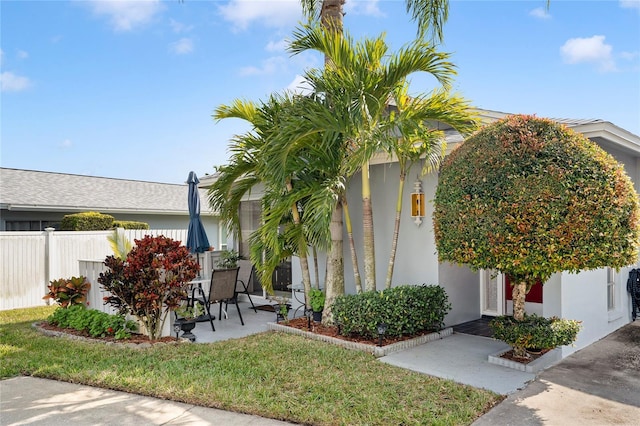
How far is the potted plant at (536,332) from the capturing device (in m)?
5.44

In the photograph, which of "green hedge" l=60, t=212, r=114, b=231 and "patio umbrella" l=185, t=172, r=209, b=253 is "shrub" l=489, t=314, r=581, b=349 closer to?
"patio umbrella" l=185, t=172, r=209, b=253

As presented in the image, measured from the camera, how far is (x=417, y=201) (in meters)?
7.40

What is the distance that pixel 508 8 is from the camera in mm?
10273

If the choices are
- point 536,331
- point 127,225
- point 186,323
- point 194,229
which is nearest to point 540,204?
point 536,331

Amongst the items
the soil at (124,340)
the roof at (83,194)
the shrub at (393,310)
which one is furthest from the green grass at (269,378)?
the roof at (83,194)

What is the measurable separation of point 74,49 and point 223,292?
8447 mm

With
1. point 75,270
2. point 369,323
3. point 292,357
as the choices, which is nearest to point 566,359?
point 369,323

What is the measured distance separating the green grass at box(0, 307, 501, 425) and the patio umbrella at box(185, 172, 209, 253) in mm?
2933

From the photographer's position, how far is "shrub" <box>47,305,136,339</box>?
7199mm

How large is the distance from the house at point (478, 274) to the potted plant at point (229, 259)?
3214 mm

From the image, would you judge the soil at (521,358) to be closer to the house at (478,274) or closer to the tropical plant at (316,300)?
the house at (478,274)

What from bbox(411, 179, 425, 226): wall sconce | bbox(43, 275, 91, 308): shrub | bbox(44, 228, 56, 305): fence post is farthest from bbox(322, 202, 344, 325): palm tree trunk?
bbox(44, 228, 56, 305): fence post

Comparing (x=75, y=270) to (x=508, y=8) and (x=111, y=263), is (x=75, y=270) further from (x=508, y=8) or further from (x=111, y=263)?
(x=508, y=8)

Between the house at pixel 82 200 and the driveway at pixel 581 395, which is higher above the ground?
the house at pixel 82 200
